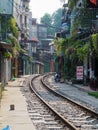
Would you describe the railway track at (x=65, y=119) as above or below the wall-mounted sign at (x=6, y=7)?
below

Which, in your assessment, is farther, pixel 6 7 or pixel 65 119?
pixel 6 7

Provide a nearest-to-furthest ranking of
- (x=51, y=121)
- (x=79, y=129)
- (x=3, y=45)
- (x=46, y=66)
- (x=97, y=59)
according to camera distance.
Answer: (x=79, y=129)
(x=51, y=121)
(x=3, y=45)
(x=97, y=59)
(x=46, y=66)

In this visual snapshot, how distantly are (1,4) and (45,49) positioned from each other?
219ft

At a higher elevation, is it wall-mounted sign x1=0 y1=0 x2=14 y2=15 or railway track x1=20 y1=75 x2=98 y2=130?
wall-mounted sign x1=0 y1=0 x2=14 y2=15

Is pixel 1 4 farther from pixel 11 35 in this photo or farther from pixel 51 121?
pixel 51 121

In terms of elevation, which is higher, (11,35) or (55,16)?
(55,16)

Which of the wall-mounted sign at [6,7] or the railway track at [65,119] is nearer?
the railway track at [65,119]

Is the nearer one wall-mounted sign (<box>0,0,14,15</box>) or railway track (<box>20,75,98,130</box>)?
railway track (<box>20,75,98,130</box>)

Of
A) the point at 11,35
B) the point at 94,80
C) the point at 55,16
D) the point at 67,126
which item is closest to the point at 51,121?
the point at 67,126

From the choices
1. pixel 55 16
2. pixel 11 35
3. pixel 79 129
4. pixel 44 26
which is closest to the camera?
pixel 79 129

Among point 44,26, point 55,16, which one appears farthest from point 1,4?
point 55,16

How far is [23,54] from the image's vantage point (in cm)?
7575

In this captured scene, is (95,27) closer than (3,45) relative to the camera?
No

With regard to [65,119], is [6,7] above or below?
above
